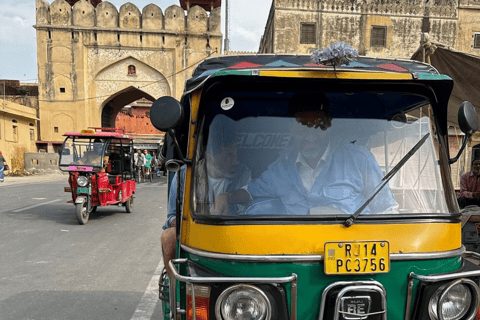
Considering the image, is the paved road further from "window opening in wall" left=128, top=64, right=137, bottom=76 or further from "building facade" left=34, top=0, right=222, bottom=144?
"window opening in wall" left=128, top=64, right=137, bottom=76

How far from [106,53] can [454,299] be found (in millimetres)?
30169

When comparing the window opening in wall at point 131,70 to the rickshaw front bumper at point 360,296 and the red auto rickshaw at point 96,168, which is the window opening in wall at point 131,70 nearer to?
the red auto rickshaw at point 96,168

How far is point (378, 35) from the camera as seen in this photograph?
24.7 metres

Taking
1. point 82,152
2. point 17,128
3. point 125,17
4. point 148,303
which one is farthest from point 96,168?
point 125,17

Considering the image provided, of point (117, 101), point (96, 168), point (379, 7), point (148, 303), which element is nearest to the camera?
point (148, 303)

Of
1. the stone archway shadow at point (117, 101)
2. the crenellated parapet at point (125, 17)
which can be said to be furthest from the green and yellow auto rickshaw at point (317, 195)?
the stone archway shadow at point (117, 101)

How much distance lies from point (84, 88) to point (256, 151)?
96.6 feet

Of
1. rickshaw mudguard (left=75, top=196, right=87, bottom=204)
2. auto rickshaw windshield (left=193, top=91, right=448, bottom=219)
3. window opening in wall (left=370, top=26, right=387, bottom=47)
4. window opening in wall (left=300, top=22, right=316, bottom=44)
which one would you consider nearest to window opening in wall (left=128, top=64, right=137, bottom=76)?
window opening in wall (left=300, top=22, right=316, bottom=44)

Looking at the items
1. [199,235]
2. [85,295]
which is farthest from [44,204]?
[199,235]

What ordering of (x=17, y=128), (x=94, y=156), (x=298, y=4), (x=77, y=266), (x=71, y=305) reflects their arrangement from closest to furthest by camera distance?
(x=71, y=305) < (x=77, y=266) < (x=94, y=156) < (x=298, y=4) < (x=17, y=128)

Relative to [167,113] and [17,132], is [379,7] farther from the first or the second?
[17,132]

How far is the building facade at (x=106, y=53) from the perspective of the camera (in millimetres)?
28000

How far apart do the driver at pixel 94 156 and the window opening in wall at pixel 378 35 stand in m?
21.5

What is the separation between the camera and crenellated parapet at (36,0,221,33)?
2786 cm
